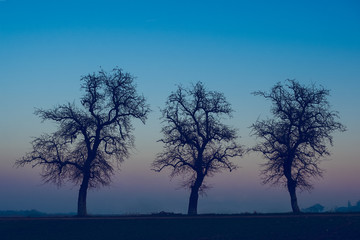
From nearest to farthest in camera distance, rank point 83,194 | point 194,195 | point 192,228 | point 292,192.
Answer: point 192,228
point 83,194
point 292,192
point 194,195

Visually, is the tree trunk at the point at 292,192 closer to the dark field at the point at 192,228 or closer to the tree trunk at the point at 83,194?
the dark field at the point at 192,228

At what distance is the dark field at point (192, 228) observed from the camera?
30.1 metres

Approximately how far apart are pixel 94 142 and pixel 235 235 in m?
22.8

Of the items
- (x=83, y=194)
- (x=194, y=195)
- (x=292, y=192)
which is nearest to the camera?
(x=83, y=194)

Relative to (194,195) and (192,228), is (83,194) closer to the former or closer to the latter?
(194,195)

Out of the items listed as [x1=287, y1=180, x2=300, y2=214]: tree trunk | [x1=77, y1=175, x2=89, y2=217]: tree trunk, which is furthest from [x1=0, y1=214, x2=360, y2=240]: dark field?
[x1=287, y1=180, x2=300, y2=214]: tree trunk

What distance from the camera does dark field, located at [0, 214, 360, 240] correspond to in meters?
30.1

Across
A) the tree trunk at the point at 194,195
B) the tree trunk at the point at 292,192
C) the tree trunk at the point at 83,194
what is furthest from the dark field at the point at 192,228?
the tree trunk at the point at 292,192

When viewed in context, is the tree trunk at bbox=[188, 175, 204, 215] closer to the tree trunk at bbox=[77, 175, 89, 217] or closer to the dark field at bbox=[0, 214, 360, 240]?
the tree trunk at bbox=[77, 175, 89, 217]

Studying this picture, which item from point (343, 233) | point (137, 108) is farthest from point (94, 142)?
point (343, 233)

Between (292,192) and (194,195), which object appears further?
(194,195)

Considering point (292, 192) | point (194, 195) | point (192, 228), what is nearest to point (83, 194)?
point (194, 195)

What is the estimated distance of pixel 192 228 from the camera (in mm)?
33656

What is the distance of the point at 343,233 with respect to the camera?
2891 cm
